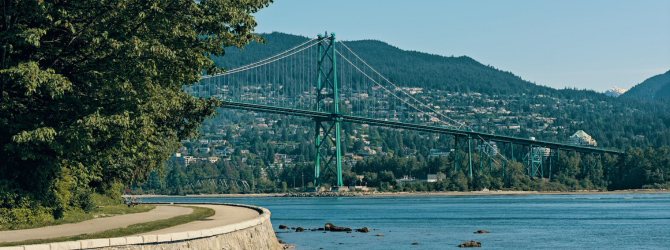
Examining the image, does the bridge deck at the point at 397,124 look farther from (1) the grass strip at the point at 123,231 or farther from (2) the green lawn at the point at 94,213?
(1) the grass strip at the point at 123,231

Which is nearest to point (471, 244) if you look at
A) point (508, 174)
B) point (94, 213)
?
point (94, 213)

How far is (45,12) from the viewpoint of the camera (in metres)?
23.7

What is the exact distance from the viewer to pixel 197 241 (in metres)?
22.6

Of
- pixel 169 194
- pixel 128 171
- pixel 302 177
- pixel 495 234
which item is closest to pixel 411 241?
pixel 495 234

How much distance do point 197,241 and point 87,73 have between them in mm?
5830

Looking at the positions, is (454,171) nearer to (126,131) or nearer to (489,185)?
(489,185)

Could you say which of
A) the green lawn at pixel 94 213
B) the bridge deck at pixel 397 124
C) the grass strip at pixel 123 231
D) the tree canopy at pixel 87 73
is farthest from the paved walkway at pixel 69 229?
the bridge deck at pixel 397 124

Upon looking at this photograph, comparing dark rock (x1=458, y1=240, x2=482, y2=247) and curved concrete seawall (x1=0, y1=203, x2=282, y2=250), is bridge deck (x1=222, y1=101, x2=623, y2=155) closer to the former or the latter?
dark rock (x1=458, y1=240, x2=482, y2=247)

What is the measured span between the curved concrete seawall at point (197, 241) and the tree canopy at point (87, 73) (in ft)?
11.4

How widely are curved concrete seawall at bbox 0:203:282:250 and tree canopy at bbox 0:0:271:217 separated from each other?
3469mm

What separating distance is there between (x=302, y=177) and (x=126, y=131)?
137 metres

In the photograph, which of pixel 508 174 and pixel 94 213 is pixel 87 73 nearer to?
pixel 94 213

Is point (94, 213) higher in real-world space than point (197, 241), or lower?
higher

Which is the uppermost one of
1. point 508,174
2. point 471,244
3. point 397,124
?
point 397,124
